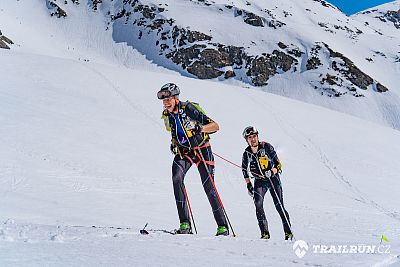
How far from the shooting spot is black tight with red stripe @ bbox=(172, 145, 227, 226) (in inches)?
260

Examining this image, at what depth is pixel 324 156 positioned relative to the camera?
22.6m

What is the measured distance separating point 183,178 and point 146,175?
808 cm

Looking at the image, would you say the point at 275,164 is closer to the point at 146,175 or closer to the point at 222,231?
the point at 222,231

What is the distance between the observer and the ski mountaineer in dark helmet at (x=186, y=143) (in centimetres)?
656

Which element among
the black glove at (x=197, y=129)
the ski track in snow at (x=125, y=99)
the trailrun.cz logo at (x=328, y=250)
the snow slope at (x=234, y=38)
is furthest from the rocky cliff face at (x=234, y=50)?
the trailrun.cz logo at (x=328, y=250)

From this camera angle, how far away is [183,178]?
6.67 meters

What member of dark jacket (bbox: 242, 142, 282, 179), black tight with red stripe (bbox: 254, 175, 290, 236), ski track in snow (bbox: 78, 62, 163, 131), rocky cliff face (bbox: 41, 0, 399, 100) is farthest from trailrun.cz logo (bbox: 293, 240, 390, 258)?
rocky cliff face (bbox: 41, 0, 399, 100)

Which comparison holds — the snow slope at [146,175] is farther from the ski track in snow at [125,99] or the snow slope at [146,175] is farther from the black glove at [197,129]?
the black glove at [197,129]

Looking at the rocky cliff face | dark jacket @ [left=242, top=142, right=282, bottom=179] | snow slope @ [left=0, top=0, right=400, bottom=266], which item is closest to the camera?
snow slope @ [left=0, top=0, right=400, bottom=266]

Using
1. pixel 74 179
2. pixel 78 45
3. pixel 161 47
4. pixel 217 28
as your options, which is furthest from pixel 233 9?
pixel 74 179

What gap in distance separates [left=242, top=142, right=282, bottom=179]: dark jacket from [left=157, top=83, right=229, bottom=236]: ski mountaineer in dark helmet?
1688 mm

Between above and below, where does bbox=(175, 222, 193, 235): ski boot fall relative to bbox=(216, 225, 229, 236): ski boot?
above

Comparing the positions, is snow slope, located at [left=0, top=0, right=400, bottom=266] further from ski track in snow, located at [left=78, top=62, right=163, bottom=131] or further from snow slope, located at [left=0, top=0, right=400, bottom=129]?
snow slope, located at [left=0, top=0, right=400, bottom=129]

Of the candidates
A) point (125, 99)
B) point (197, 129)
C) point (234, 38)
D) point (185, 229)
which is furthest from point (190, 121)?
point (234, 38)
